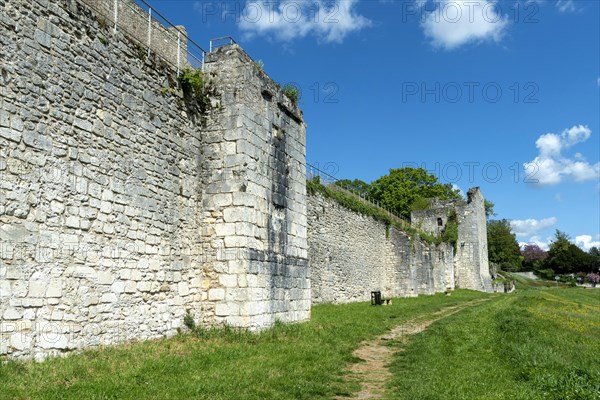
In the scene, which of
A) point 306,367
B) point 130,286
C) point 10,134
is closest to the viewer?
point 10,134

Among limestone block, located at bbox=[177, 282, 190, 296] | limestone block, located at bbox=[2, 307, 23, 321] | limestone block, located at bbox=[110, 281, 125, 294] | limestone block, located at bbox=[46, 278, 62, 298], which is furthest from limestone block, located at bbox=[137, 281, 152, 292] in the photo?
limestone block, located at bbox=[2, 307, 23, 321]

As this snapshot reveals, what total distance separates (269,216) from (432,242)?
27.7 m

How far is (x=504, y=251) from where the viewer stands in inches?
3342

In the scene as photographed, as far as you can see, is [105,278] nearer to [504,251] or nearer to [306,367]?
[306,367]

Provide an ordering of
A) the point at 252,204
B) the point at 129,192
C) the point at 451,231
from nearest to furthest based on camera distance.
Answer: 1. the point at 129,192
2. the point at 252,204
3. the point at 451,231

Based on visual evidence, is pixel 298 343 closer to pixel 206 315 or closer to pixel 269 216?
pixel 206 315

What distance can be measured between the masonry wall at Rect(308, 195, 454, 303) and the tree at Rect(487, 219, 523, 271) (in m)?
50.4

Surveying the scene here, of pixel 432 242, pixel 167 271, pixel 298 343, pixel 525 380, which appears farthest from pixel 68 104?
pixel 432 242

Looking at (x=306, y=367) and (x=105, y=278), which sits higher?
(x=105, y=278)

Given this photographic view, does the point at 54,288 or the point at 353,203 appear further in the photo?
the point at 353,203

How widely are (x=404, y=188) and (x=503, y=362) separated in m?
57.4

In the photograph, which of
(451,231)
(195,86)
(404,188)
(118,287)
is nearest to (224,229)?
(118,287)

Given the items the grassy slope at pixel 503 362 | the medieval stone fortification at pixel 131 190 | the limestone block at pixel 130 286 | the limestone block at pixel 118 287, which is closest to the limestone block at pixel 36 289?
the medieval stone fortification at pixel 131 190

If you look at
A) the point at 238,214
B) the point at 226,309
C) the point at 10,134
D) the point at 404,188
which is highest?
the point at 404,188
